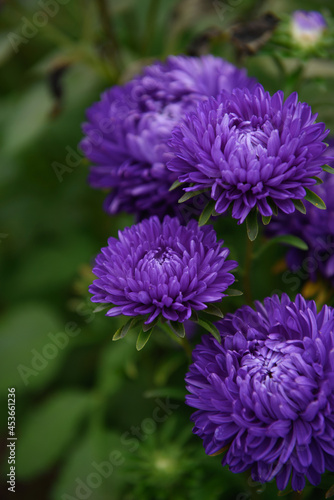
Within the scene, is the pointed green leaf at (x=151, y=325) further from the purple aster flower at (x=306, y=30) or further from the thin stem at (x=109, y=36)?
the thin stem at (x=109, y=36)

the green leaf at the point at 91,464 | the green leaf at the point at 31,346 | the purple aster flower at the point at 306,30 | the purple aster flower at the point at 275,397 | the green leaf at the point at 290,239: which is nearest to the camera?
the purple aster flower at the point at 275,397

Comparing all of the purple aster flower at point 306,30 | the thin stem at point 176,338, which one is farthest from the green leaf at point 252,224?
the purple aster flower at point 306,30

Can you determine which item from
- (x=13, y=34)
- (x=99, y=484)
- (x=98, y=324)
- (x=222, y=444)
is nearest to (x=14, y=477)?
(x=99, y=484)

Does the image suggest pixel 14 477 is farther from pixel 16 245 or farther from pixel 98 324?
pixel 16 245

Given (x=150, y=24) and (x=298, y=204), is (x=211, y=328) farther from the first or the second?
(x=150, y=24)

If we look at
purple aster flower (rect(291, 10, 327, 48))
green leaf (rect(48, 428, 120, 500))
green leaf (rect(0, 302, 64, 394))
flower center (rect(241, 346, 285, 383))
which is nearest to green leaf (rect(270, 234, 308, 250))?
flower center (rect(241, 346, 285, 383))
